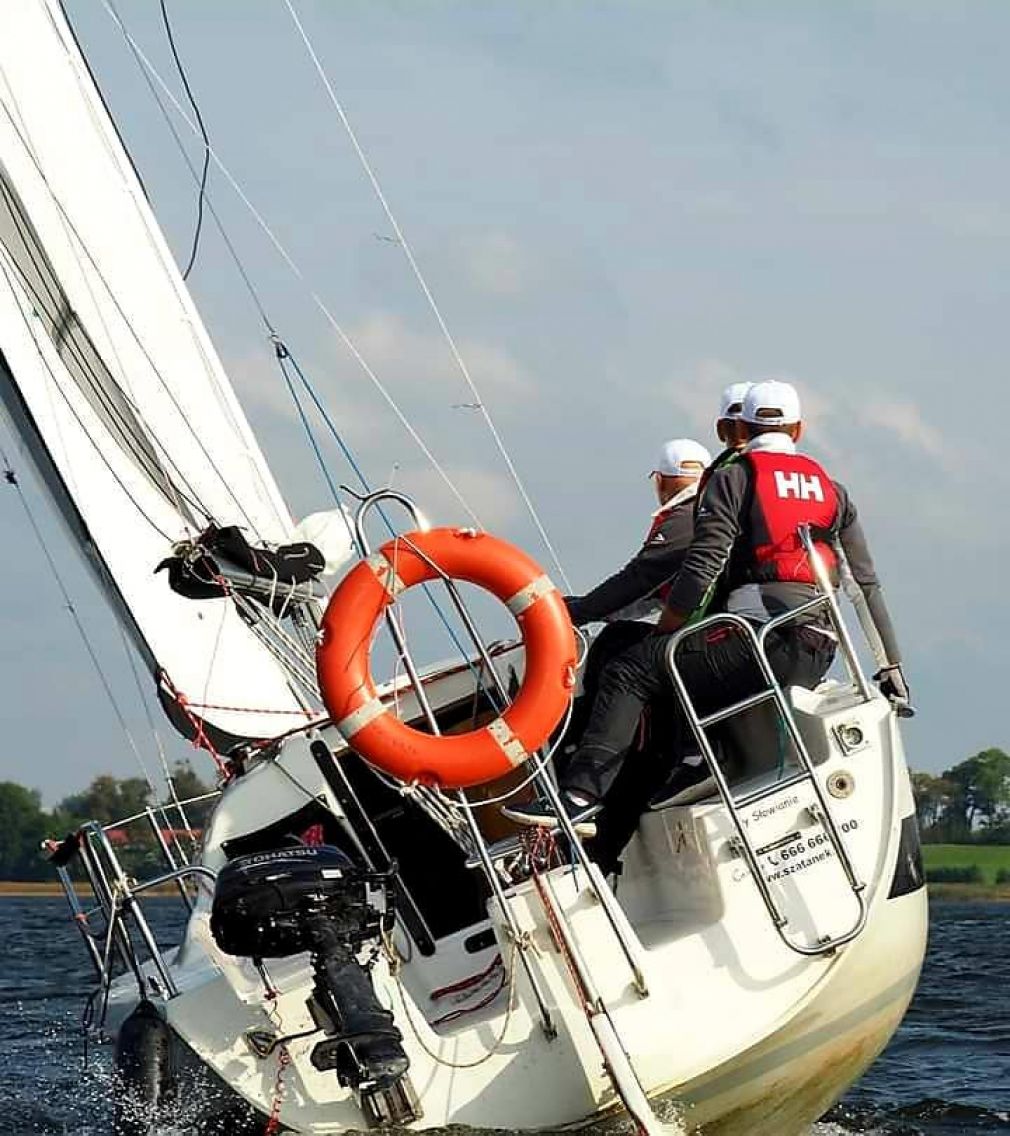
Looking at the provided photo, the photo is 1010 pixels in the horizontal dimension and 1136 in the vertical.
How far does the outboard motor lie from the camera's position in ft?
18.7

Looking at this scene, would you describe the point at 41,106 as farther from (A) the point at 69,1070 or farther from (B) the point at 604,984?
(B) the point at 604,984

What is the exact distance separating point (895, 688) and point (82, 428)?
4.43 m

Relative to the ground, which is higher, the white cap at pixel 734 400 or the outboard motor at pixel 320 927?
A: the white cap at pixel 734 400

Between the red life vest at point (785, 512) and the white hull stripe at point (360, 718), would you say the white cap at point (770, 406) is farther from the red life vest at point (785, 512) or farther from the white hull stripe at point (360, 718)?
the white hull stripe at point (360, 718)

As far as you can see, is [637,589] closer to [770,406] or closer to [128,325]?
[770,406]

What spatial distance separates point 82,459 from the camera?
375 inches

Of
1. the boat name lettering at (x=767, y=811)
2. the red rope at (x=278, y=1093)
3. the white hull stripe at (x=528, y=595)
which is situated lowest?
the red rope at (x=278, y=1093)

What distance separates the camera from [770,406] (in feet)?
23.0

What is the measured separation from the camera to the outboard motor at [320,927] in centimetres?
569

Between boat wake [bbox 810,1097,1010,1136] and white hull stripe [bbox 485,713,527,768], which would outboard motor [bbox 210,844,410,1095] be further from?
boat wake [bbox 810,1097,1010,1136]

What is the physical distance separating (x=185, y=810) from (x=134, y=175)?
11.2 ft

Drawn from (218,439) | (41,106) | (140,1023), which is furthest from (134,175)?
(140,1023)

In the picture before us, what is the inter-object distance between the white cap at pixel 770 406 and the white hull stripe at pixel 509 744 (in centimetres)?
154

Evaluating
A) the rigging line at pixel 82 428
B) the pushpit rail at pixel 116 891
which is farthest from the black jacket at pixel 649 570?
→ the rigging line at pixel 82 428
